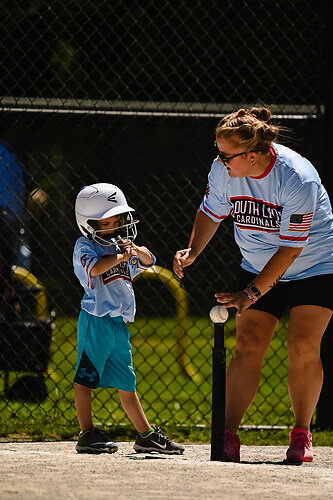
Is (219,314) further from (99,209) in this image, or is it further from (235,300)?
(99,209)

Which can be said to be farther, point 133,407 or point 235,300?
point 133,407

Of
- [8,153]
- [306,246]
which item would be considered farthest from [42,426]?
[8,153]

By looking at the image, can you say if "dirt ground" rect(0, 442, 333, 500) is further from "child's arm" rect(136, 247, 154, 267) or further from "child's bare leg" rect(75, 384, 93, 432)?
"child's arm" rect(136, 247, 154, 267)

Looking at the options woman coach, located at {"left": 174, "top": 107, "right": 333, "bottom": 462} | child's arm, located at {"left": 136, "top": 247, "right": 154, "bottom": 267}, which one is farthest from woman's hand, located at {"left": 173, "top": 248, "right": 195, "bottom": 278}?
child's arm, located at {"left": 136, "top": 247, "right": 154, "bottom": 267}

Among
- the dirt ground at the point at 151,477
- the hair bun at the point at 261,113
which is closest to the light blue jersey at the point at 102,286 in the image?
the dirt ground at the point at 151,477

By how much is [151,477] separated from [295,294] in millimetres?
1185

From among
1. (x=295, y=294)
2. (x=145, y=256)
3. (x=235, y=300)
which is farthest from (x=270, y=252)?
(x=145, y=256)

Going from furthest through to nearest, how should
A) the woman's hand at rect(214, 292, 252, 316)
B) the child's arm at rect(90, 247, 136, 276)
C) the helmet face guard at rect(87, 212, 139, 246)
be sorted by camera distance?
the helmet face guard at rect(87, 212, 139, 246)
the child's arm at rect(90, 247, 136, 276)
the woman's hand at rect(214, 292, 252, 316)

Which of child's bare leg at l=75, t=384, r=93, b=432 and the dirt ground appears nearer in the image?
the dirt ground

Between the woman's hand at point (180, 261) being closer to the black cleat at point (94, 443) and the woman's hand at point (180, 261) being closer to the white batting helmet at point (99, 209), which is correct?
the white batting helmet at point (99, 209)

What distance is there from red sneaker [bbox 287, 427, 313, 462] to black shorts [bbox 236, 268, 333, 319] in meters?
0.55

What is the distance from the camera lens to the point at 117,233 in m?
4.17

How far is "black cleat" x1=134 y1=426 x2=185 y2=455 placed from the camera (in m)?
4.09

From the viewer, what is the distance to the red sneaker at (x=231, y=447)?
13.1 feet
